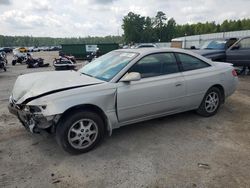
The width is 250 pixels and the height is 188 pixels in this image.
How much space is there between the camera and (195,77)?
4742 mm

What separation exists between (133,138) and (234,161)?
5.38 feet

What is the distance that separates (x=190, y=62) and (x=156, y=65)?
2.89 ft

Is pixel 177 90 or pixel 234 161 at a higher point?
pixel 177 90

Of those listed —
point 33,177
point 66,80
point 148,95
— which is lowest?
point 33,177

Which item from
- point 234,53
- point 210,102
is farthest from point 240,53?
point 210,102

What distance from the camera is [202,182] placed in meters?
2.98

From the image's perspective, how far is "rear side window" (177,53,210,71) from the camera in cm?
470

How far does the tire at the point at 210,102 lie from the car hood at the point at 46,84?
2400 millimetres

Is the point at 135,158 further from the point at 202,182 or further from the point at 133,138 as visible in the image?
the point at 202,182

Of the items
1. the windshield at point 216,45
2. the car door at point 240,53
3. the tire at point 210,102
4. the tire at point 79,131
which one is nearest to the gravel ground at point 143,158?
the tire at point 79,131

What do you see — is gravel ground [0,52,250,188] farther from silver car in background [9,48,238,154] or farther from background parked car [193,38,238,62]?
background parked car [193,38,238,62]

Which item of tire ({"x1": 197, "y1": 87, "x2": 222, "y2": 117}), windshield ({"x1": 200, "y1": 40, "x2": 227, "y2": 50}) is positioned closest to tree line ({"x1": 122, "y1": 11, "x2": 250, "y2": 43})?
windshield ({"x1": 200, "y1": 40, "x2": 227, "y2": 50})

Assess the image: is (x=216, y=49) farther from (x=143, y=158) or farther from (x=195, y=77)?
(x=143, y=158)

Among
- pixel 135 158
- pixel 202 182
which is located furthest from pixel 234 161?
pixel 135 158
